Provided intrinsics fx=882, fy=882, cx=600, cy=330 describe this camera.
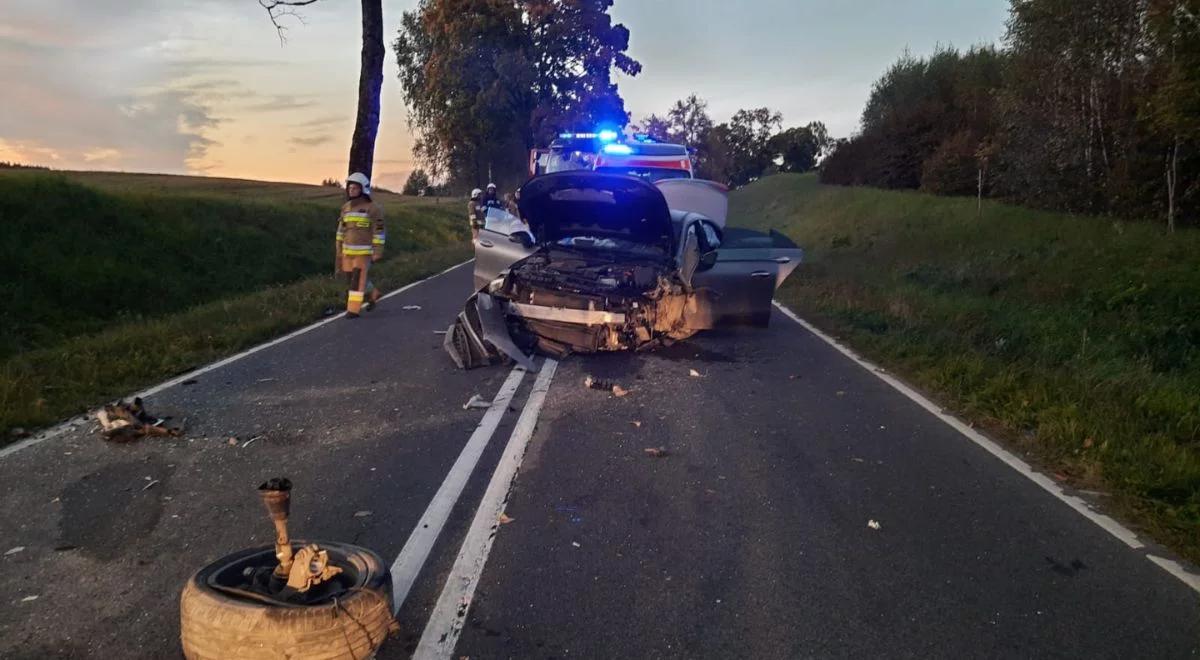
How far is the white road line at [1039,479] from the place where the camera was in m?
4.07

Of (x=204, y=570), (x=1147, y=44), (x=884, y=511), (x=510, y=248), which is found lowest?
(x=884, y=511)

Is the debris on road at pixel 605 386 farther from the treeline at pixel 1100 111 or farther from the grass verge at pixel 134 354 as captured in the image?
the treeline at pixel 1100 111

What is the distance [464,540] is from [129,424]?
3.16 m

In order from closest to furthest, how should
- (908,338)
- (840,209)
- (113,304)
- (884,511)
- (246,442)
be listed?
(884,511) → (246,442) → (908,338) → (113,304) → (840,209)

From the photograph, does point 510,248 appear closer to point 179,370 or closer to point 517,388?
point 517,388

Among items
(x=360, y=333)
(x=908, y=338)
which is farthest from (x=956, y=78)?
(x=360, y=333)

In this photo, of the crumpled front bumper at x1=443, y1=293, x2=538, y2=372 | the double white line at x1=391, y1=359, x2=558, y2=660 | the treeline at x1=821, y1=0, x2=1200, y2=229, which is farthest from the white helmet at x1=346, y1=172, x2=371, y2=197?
the treeline at x1=821, y1=0, x2=1200, y2=229

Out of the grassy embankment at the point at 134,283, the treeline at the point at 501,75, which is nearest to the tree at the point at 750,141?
the treeline at the point at 501,75

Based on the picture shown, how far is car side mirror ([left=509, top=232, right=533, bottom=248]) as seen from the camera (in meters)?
9.95

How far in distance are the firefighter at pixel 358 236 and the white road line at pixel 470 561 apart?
6.07 metres

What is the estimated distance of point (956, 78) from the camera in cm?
3344

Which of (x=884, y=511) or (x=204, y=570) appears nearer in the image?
(x=204, y=570)

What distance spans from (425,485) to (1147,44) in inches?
627

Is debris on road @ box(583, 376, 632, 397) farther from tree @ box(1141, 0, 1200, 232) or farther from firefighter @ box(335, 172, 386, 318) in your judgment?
tree @ box(1141, 0, 1200, 232)
